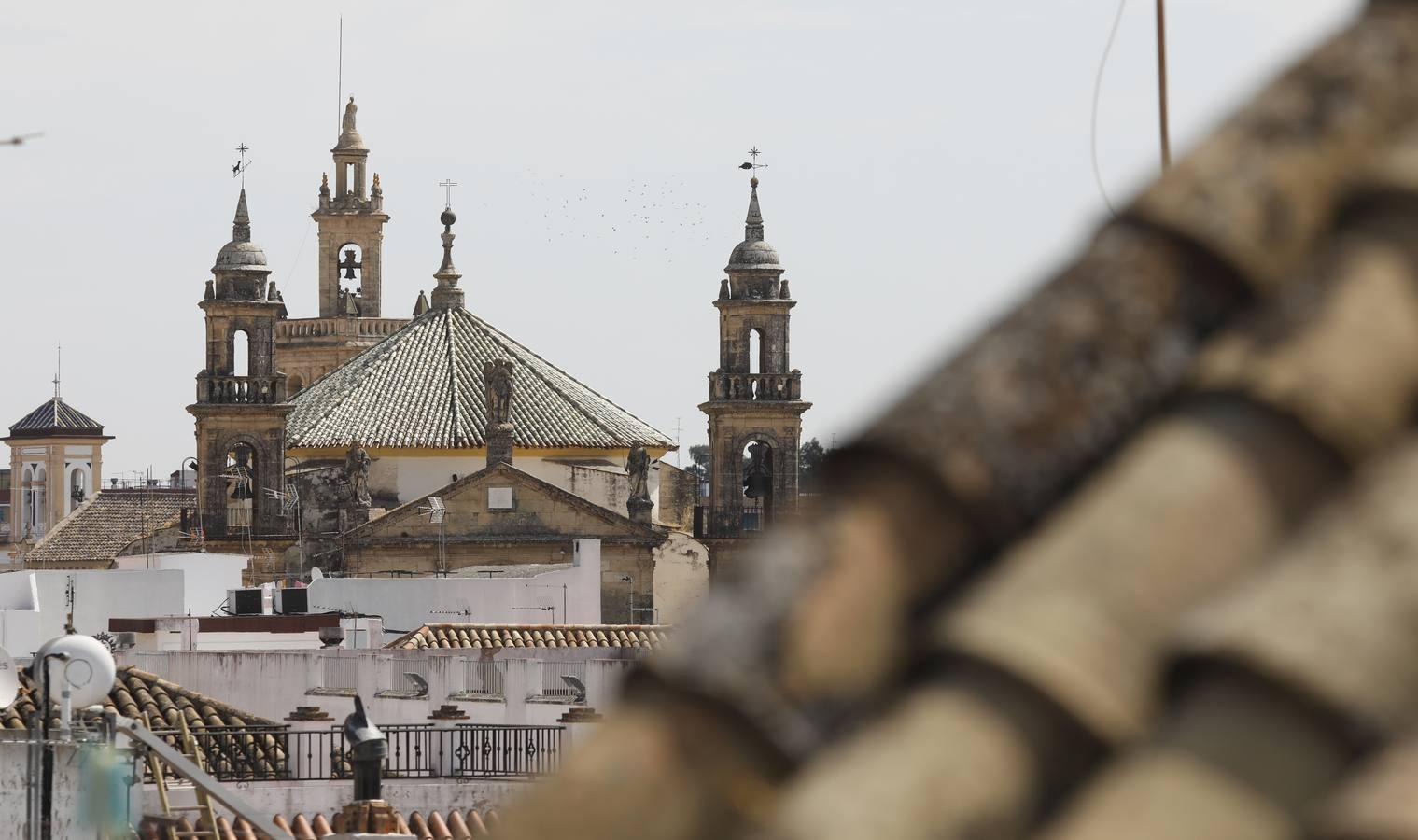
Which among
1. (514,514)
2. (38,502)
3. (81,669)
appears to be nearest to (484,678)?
(81,669)

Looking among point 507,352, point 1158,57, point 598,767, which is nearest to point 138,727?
point 1158,57

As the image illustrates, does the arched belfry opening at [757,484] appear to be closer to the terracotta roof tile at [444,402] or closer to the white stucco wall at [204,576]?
the terracotta roof tile at [444,402]

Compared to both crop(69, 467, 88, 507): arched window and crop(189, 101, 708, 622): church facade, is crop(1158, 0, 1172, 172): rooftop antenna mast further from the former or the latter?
crop(69, 467, 88, 507): arched window

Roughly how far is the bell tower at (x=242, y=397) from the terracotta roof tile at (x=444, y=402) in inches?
103

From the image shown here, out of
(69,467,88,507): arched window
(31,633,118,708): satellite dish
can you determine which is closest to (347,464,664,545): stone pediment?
(31,633,118,708): satellite dish

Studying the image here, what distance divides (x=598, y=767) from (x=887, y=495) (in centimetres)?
27

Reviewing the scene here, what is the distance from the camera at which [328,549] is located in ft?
174

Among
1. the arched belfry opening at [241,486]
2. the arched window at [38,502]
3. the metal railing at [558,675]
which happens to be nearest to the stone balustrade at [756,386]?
the arched belfry opening at [241,486]

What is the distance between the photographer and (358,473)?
178 feet

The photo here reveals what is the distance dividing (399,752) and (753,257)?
33578mm

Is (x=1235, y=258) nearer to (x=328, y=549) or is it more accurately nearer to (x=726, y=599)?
(x=726, y=599)

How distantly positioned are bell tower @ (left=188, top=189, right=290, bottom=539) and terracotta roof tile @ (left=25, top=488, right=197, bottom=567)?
14804 millimetres

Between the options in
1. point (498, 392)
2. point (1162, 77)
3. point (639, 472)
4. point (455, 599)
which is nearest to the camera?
point (1162, 77)

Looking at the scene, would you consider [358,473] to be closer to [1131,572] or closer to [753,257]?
[753,257]
